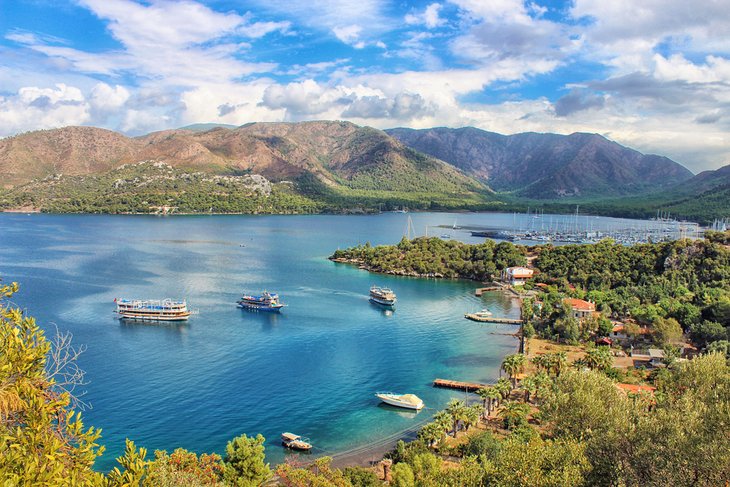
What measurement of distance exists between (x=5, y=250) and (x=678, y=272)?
389 ft

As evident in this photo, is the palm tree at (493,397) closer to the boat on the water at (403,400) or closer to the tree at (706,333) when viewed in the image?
the boat on the water at (403,400)

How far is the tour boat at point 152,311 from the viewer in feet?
197

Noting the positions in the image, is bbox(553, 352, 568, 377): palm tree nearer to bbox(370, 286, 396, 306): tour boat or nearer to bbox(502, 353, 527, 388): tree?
bbox(502, 353, 527, 388): tree

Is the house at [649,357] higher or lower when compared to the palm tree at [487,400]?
higher

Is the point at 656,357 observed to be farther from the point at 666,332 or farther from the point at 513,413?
the point at 513,413

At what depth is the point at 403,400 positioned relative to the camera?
1505 inches

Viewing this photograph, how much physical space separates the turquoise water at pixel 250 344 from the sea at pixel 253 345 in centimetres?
16

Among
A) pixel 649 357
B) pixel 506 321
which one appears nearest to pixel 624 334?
pixel 649 357

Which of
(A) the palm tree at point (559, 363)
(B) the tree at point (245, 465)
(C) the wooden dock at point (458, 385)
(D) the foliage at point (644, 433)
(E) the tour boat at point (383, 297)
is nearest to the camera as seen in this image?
(D) the foliage at point (644, 433)

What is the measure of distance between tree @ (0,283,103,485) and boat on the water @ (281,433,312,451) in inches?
893

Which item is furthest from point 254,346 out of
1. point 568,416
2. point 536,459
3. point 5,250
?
point 5,250

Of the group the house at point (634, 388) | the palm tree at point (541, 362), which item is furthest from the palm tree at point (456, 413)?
the house at point (634, 388)

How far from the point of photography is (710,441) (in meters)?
18.8

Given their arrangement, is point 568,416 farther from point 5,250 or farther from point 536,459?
point 5,250
